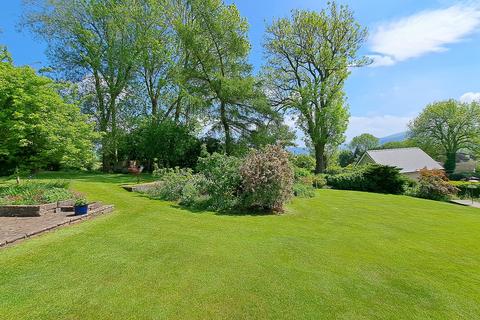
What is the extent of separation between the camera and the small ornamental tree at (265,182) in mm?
A: 10492

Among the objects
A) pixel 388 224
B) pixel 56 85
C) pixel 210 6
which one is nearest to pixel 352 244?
pixel 388 224

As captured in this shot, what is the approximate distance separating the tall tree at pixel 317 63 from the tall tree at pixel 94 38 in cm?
1305

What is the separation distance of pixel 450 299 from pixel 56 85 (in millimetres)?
15124

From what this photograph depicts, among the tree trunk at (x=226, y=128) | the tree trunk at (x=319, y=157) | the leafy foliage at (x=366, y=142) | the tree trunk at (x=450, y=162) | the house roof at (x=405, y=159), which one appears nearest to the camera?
the tree trunk at (x=226, y=128)

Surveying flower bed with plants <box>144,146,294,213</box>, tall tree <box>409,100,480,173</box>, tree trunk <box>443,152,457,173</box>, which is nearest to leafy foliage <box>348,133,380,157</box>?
tall tree <box>409,100,480,173</box>

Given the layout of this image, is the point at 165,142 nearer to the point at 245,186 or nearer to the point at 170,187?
the point at 170,187

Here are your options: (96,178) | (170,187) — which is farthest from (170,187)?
(96,178)

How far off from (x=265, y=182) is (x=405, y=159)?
30748 mm

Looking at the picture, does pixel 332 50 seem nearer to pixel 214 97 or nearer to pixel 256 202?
pixel 214 97

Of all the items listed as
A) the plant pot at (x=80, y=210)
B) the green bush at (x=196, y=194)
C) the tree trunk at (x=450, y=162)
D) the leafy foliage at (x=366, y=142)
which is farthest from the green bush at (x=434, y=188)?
the leafy foliage at (x=366, y=142)

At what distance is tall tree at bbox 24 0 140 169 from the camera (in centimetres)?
2356

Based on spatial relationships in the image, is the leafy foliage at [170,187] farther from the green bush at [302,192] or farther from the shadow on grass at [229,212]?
the green bush at [302,192]

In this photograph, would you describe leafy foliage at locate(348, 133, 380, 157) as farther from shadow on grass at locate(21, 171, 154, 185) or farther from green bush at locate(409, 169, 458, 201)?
shadow on grass at locate(21, 171, 154, 185)

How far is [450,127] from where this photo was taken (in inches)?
1858
